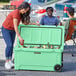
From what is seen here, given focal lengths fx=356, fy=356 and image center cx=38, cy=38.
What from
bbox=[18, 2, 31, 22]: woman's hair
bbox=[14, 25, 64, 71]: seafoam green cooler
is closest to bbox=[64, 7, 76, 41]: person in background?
bbox=[14, 25, 64, 71]: seafoam green cooler

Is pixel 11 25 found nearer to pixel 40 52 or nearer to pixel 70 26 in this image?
pixel 40 52

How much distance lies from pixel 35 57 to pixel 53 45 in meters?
0.64

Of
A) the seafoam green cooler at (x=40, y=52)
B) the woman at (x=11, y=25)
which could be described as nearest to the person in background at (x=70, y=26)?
the seafoam green cooler at (x=40, y=52)

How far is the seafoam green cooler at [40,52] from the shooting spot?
7.58m

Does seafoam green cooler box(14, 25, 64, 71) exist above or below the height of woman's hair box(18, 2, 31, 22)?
below

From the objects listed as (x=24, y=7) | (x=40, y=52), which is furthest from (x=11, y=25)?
(x=40, y=52)

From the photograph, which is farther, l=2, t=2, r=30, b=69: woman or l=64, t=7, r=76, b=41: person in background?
l=64, t=7, r=76, b=41: person in background

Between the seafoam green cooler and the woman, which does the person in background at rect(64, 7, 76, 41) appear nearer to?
the seafoam green cooler

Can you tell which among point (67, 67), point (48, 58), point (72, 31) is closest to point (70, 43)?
point (72, 31)

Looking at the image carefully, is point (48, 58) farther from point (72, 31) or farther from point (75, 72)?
point (72, 31)

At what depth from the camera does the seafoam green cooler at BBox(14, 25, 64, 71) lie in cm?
758

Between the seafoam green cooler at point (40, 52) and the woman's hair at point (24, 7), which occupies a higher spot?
the woman's hair at point (24, 7)

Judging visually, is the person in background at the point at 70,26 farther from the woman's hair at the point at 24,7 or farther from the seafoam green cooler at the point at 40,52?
the woman's hair at the point at 24,7

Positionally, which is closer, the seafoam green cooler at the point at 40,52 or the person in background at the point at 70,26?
the seafoam green cooler at the point at 40,52
